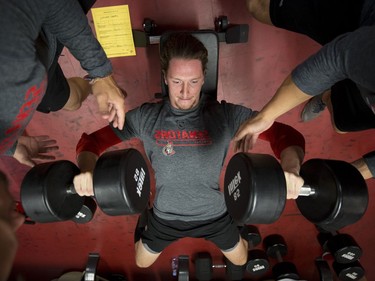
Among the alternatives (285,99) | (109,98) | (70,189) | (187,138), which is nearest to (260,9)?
(285,99)

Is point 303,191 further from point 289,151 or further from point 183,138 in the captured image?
point 183,138

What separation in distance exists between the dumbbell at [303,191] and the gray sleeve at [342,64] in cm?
28

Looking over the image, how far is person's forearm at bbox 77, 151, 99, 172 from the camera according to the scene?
128cm

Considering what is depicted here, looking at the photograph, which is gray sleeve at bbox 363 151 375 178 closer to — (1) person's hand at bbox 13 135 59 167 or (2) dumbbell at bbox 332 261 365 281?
(2) dumbbell at bbox 332 261 365 281

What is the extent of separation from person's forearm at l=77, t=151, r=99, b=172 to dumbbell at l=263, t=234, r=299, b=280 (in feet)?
4.87

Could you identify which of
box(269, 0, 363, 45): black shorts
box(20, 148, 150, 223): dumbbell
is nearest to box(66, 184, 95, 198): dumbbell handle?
box(20, 148, 150, 223): dumbbell

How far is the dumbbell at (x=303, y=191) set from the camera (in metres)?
0.96

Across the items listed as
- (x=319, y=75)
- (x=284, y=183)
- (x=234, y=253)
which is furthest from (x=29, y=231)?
(x=319, y=75)

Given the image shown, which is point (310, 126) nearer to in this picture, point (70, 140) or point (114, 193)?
point (114, 193)

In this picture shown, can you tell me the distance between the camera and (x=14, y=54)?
739mm

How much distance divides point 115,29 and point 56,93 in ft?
1.42

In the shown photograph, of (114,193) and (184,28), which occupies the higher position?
(184,28)

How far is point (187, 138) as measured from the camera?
1.41 metres

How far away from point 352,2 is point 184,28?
76 centimetres
